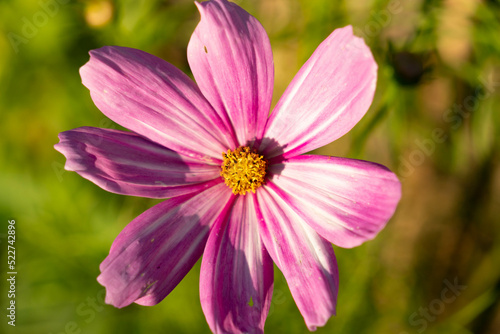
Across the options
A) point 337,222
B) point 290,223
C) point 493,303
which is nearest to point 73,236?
point 290,223

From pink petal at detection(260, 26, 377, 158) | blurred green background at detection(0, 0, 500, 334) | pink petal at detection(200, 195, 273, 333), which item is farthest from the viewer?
blurred green background at detection(0, 0, 500, 334)

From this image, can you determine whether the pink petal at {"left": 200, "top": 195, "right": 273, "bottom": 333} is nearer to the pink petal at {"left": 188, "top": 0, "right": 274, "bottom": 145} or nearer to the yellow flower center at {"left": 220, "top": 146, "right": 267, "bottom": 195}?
the yellow flower center at {"left": 220, "top": 146, "right": 267, "bottom": 195}

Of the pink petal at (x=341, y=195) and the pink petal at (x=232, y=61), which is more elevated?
the pink petal at (x=232, y=61)

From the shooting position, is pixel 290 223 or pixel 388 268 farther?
pixel 388 268

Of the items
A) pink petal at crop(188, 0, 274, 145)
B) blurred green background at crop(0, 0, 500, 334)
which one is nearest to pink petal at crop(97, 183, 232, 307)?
pink petal at crop(188, 0, 274, 145)

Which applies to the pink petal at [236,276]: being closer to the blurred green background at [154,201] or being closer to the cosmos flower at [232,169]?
the cosmos flower at [232,169]

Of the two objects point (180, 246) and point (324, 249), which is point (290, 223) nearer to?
point (324, 249)

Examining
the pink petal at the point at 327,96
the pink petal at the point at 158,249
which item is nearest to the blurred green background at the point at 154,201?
the pink petal at the point at 327,96
